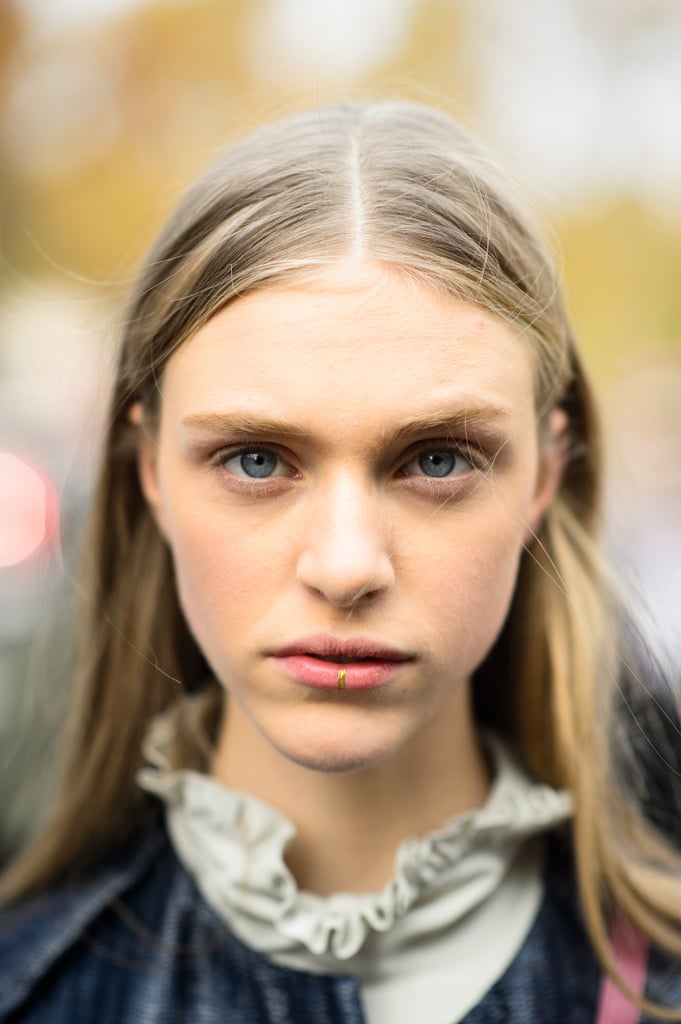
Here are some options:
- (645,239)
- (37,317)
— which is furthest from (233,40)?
(37,317)

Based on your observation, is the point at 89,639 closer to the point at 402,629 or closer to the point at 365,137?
the point at 402,629

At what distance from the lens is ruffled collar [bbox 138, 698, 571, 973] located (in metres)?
1.24

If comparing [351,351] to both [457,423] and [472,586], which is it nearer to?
[457,423]

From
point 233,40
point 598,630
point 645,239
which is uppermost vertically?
point 233,40

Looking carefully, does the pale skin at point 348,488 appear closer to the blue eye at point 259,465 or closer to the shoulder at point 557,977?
the blue eye at point 259,465

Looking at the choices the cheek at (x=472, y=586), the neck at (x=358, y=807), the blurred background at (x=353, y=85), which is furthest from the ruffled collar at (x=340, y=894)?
the blurred background at (x=353, y=85)

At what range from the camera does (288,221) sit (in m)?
1.16

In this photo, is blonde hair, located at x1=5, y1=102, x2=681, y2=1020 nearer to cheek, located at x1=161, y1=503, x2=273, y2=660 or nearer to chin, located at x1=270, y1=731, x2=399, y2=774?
cheek, located at x1=161, y1=503, x2=273, y2=660

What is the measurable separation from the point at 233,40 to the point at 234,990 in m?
→ 6.14

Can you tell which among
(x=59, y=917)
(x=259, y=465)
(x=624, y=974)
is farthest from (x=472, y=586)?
(x=59, y=917)

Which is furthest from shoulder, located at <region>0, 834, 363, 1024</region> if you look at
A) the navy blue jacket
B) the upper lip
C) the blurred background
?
the blurred background

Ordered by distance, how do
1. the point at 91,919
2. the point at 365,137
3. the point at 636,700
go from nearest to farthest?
1. the point at 365,137
2. the point at 91,919
3. the point at 636,700

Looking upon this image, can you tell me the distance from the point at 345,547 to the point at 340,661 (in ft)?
0.46

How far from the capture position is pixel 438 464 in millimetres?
1152
